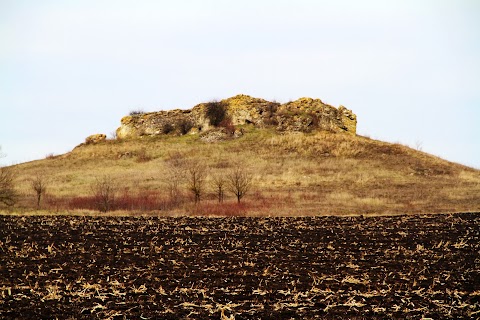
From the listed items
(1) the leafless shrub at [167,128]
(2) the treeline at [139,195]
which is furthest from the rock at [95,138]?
(2) the treeline at [139,195]

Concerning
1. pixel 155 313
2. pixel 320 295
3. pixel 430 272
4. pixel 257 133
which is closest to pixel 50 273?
pixel 155 313

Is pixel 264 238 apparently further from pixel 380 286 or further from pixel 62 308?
pixel 62 308

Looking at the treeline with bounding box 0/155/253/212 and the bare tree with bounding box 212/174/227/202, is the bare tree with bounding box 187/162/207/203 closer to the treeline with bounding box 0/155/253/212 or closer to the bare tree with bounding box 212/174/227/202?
the treeline with bounding box 0/155/253/212

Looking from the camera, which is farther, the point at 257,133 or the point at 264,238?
the point at 257,133

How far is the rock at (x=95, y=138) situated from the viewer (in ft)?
257

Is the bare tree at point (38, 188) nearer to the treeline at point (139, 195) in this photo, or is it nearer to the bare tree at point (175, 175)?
the treeline at point (139, 195)

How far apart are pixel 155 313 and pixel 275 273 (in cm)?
530

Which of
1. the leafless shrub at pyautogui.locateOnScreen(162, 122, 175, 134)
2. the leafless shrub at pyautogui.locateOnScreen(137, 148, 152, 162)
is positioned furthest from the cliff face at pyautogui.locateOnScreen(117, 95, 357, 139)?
the leafless shrub at pyautogui.locateOnScreen(137, 148, 152, 162)

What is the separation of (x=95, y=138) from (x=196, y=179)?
40.6m

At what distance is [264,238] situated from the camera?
2366 centimetres

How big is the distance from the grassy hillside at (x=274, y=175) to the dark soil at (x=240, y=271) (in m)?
11.3

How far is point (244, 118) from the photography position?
75375mm

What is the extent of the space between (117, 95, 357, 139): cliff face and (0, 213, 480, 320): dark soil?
150ft

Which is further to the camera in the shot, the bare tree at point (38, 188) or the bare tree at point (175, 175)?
the bare tree at point (175, 175)
